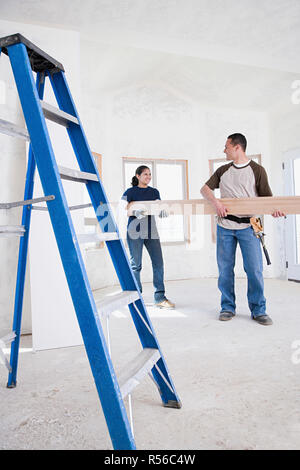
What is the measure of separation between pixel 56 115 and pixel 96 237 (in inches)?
19.0

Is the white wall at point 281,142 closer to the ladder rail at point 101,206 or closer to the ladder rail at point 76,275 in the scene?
the ladder rail at point 101,206

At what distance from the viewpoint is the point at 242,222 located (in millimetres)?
3051

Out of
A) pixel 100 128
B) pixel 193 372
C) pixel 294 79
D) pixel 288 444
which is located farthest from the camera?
pixel 100 128

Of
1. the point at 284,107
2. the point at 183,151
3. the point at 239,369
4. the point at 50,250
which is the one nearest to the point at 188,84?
the point at 183,151

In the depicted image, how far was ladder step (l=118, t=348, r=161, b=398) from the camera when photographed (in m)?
1.22

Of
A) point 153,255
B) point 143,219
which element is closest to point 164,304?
point 153,255

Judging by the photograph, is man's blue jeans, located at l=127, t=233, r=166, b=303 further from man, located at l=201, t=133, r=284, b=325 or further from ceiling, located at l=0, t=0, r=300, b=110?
ceiling, located at l=0, t=0, r=300, b=110

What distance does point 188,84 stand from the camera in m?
5.66

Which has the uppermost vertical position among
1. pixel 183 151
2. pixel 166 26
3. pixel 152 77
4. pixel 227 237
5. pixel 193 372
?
pixel 152 77

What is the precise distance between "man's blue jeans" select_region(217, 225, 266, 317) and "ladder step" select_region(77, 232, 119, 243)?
186cm

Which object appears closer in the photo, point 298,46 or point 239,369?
point 239,369

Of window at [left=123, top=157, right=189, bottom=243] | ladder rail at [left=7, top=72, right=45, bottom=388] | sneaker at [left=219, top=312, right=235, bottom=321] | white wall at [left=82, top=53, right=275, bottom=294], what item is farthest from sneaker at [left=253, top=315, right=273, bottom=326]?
window at [left=123, top=157, right=189, bottom=243]

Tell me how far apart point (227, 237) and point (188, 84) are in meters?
3.41

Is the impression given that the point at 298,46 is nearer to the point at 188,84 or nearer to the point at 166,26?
the point at 166,26
